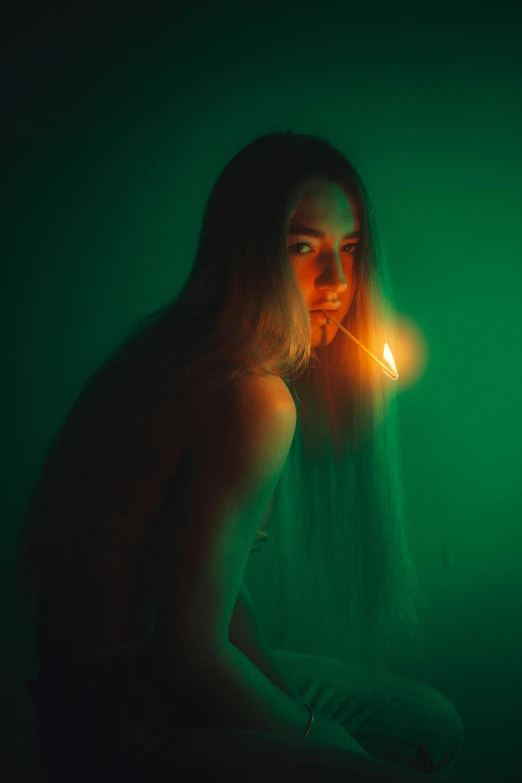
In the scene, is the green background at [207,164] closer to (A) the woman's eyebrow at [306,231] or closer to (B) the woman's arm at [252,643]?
(A) the woman's eyebrow at [306,231]

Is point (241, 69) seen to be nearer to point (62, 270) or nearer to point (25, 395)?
point (62, 270)

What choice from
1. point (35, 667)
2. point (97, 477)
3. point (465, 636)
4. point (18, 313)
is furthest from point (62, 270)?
point (465, 636)

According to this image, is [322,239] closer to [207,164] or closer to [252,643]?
[207,164]

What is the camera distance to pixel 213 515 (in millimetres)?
610

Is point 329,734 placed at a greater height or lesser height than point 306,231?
lesser

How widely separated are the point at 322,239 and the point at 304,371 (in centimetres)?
24

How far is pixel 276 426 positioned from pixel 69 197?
0.75 metres

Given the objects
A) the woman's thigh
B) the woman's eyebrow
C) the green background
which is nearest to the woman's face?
the woman's eyebrow

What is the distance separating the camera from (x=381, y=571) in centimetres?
103

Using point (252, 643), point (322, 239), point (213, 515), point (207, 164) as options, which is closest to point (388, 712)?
point (252, 643)

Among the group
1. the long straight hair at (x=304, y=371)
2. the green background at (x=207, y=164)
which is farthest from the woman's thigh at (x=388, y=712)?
the green background at (x=207, y=164)

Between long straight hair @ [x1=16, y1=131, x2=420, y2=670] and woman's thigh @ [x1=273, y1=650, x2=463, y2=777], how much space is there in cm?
14

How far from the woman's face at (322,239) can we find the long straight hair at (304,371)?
0.06 ft

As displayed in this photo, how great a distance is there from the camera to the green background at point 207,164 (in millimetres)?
1105
